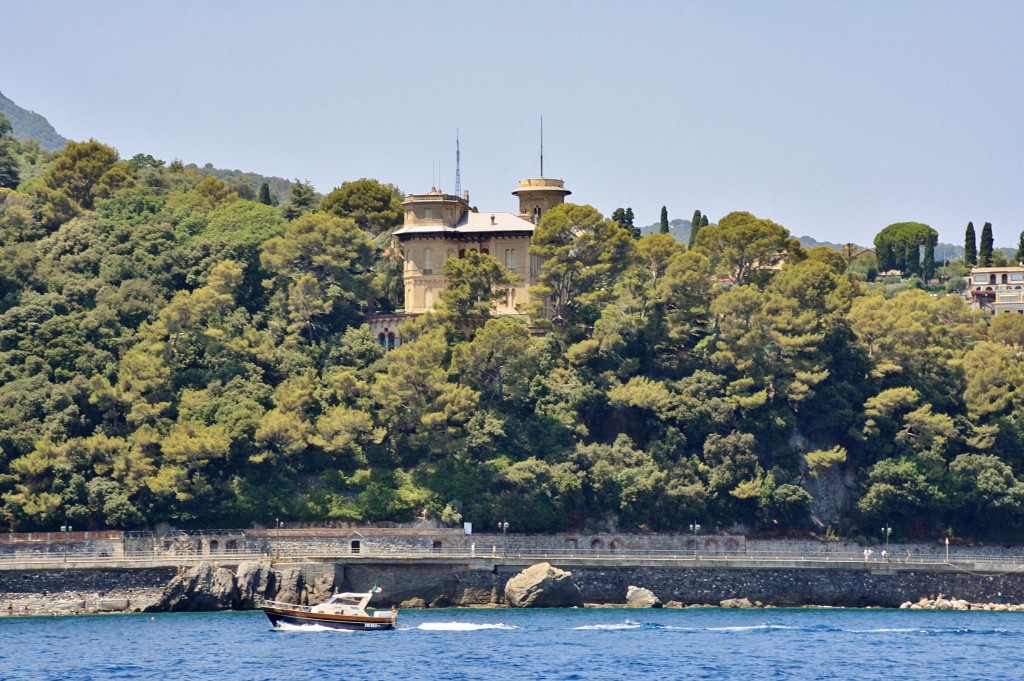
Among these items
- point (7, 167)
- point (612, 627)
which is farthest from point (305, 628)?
point (7, 167)

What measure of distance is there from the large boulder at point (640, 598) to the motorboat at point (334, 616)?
12.7 metres

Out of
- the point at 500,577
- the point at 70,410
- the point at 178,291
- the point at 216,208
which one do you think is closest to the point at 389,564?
the point at 500,577

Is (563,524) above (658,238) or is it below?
below

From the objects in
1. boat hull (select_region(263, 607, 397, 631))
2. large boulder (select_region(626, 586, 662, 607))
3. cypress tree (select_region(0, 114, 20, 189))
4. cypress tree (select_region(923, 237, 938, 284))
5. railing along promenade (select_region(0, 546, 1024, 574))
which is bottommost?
boat hull (select_region(263, 607, 397, 631))

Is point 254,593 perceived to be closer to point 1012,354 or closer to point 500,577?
point 500,577

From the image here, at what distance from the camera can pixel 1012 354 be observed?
104 meters

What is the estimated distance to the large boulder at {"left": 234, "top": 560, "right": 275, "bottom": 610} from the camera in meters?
78.5

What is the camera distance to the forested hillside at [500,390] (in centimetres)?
9106

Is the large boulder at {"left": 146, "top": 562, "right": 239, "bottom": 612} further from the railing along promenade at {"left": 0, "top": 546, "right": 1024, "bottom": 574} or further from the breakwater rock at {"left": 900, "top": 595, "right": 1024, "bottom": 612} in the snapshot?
the breakwater rock at {"left": 900, "top": 595, "right": 1024, "bottom": 612}

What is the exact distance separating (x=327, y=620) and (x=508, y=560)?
460 inches

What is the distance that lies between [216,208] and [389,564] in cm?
3728

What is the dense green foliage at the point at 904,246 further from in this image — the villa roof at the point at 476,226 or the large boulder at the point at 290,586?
the large boulder at the point at 290,586

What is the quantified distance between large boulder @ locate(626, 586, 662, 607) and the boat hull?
42.4 ft

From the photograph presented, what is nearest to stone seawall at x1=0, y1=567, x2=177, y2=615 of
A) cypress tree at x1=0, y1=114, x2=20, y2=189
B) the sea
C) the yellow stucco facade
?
the sea
